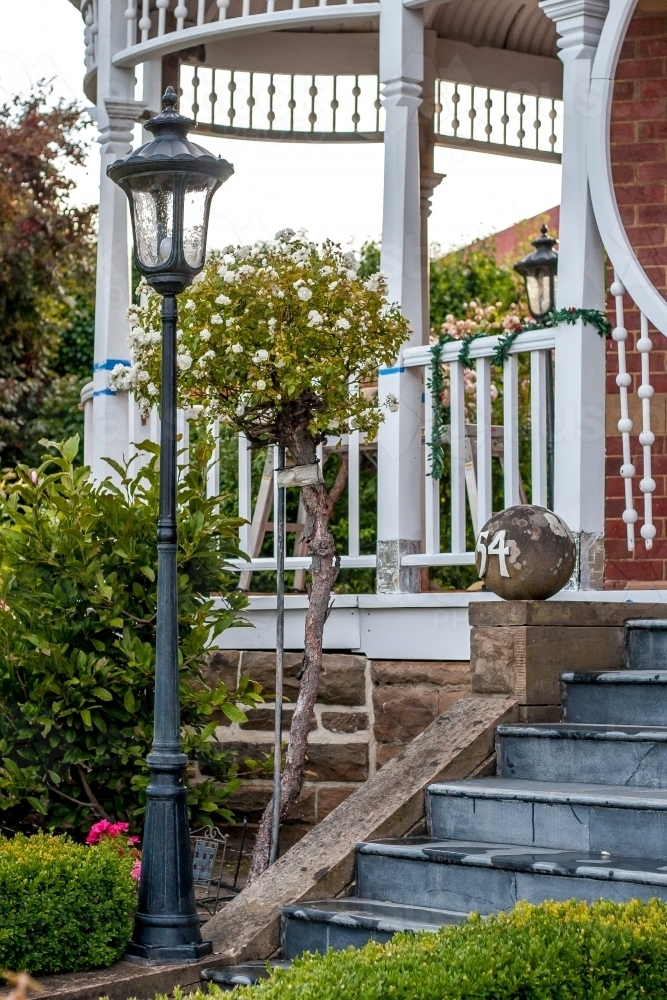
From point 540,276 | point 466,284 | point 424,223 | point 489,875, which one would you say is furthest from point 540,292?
point 466,284

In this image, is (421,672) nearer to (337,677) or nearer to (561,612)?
(337,677)

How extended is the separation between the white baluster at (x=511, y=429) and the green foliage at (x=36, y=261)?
11022mm

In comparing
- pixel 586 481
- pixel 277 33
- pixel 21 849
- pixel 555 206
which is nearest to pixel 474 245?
pixel 555 206

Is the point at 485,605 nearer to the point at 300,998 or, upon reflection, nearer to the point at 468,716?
the point at 468,716

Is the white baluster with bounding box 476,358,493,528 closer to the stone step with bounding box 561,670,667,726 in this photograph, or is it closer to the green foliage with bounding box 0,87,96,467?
the stone step with bounding box 561,670,667,726

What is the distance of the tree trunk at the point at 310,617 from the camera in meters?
4.79

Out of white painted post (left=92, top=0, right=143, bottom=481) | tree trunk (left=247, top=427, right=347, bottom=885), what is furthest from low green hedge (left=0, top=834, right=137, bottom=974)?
white painted post (left=92, top=0, right=143, bottom=481)

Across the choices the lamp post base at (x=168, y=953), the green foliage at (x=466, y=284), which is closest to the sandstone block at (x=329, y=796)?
the lamp post base at (x=168, y=953)

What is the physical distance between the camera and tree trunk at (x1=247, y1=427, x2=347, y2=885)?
4785mm

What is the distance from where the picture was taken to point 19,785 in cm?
486

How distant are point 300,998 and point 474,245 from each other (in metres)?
15.5

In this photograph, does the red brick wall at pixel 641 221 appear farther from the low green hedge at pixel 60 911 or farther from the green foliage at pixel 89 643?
the low green hedge at pixel 60 911

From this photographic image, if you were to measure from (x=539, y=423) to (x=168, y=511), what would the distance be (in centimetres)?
173

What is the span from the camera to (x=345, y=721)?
5.56 metres
